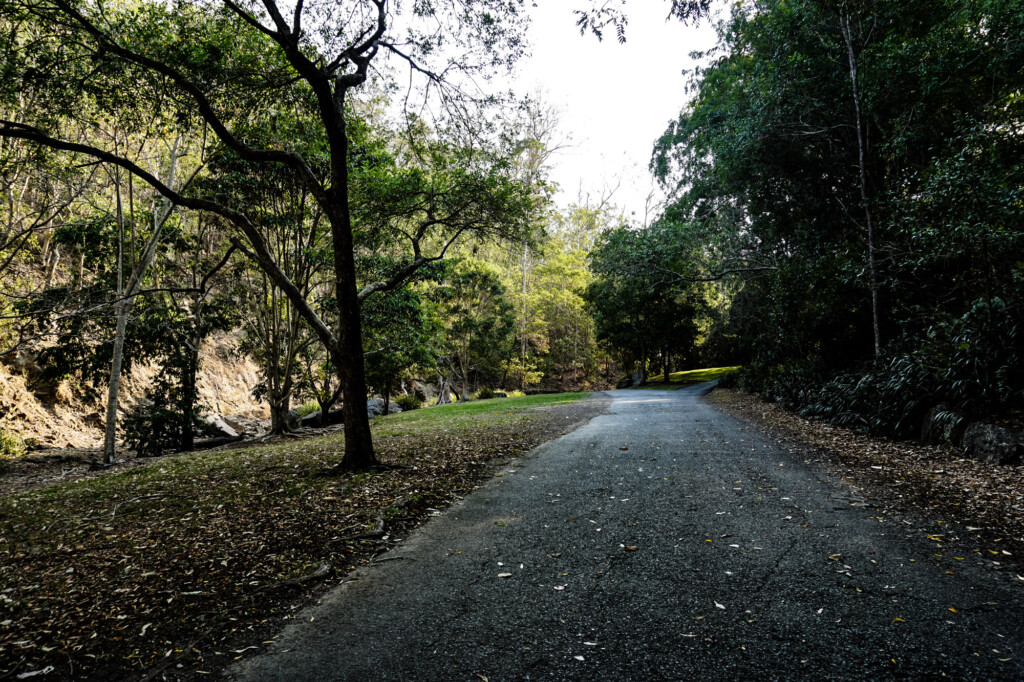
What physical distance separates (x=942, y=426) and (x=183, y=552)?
9659 mm

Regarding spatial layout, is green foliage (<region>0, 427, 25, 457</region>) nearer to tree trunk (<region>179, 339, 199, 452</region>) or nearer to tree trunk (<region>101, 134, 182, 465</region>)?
tree trunk (<region>101, 134, 182, 465</region>)

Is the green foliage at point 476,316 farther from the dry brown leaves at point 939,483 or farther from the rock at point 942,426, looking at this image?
the rock at point 942,426

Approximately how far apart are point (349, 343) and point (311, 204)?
7307 millimetres

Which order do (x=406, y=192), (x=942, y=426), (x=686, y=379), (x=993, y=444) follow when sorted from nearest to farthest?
(x=993, y=444), (x=942, y=426), (x=406, y=192), (x=686, y=379)

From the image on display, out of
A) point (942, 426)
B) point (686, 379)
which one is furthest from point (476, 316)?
point (942, 426)

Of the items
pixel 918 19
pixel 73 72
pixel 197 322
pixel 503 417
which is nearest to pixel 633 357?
pixel 503 417

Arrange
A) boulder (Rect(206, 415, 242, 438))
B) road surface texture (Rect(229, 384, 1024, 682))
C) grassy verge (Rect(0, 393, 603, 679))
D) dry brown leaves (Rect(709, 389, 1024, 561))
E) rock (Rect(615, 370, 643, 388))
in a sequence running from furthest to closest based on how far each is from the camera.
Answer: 1. rock (Rect(615, 370, 643, 388))
2. boulder (Rect(206, 415, 242, 438))
3. dry brown leaves (Rect(709, 389, 1024, 561))
4. grassy verge (Rect(0, 393, 603, 679))
5. road surface texture (Rect(229, 384, 1024, 682))

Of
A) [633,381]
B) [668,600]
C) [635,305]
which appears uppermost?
[635,305]

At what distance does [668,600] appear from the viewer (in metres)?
2.92

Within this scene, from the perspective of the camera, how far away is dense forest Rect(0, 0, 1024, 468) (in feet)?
21.7

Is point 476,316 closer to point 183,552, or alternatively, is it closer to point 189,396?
point 189,396

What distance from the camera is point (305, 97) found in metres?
8.41

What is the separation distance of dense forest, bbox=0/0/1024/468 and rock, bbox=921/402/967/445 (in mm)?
131

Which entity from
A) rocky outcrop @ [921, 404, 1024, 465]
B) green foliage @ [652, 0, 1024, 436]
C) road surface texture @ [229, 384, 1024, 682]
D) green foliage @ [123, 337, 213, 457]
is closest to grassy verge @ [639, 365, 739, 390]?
green foliage @ [652, 0, 1024, 436]
